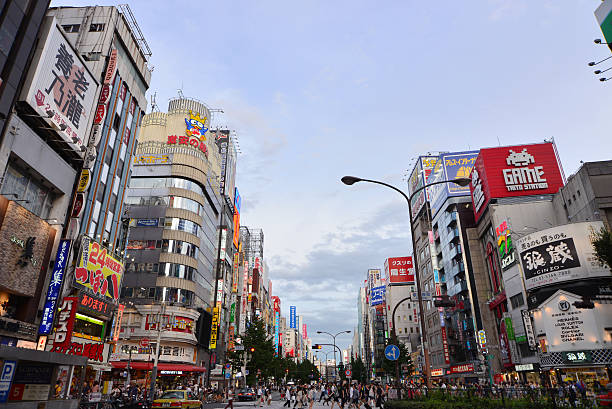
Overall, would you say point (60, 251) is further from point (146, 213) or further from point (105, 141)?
point (146, 213)

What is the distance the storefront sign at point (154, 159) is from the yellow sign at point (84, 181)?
25.8 m

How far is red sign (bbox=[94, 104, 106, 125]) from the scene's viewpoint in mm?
32469

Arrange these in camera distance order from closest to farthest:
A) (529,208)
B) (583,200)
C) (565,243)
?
(565,243)
(583,200)
(529,208)

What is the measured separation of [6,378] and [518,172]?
2348 inches

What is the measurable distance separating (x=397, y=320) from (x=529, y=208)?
71.7m

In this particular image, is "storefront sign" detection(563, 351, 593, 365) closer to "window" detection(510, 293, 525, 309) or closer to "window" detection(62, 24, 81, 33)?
"window" detection(510, 293, 525, 309)

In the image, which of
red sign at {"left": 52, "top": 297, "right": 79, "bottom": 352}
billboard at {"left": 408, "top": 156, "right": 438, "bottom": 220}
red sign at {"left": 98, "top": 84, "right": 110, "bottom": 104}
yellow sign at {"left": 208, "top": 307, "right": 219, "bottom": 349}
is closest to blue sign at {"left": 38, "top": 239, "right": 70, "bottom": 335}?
red sign at {"left": 52, "top": 297, "right": 79, "bottom": 352}

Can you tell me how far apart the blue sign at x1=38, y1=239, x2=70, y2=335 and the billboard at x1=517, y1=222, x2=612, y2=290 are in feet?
143

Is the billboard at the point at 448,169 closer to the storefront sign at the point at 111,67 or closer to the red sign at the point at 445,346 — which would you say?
the red sign at the point at 445,346

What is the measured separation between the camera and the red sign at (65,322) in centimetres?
2597

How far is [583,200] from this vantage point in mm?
43344

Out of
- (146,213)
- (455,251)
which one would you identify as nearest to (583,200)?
(455,251)

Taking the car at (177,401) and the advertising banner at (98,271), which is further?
the advertising banner at (98,271)

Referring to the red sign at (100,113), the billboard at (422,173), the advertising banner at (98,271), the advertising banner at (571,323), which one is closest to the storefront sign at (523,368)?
the advertising banner at (571,323)
